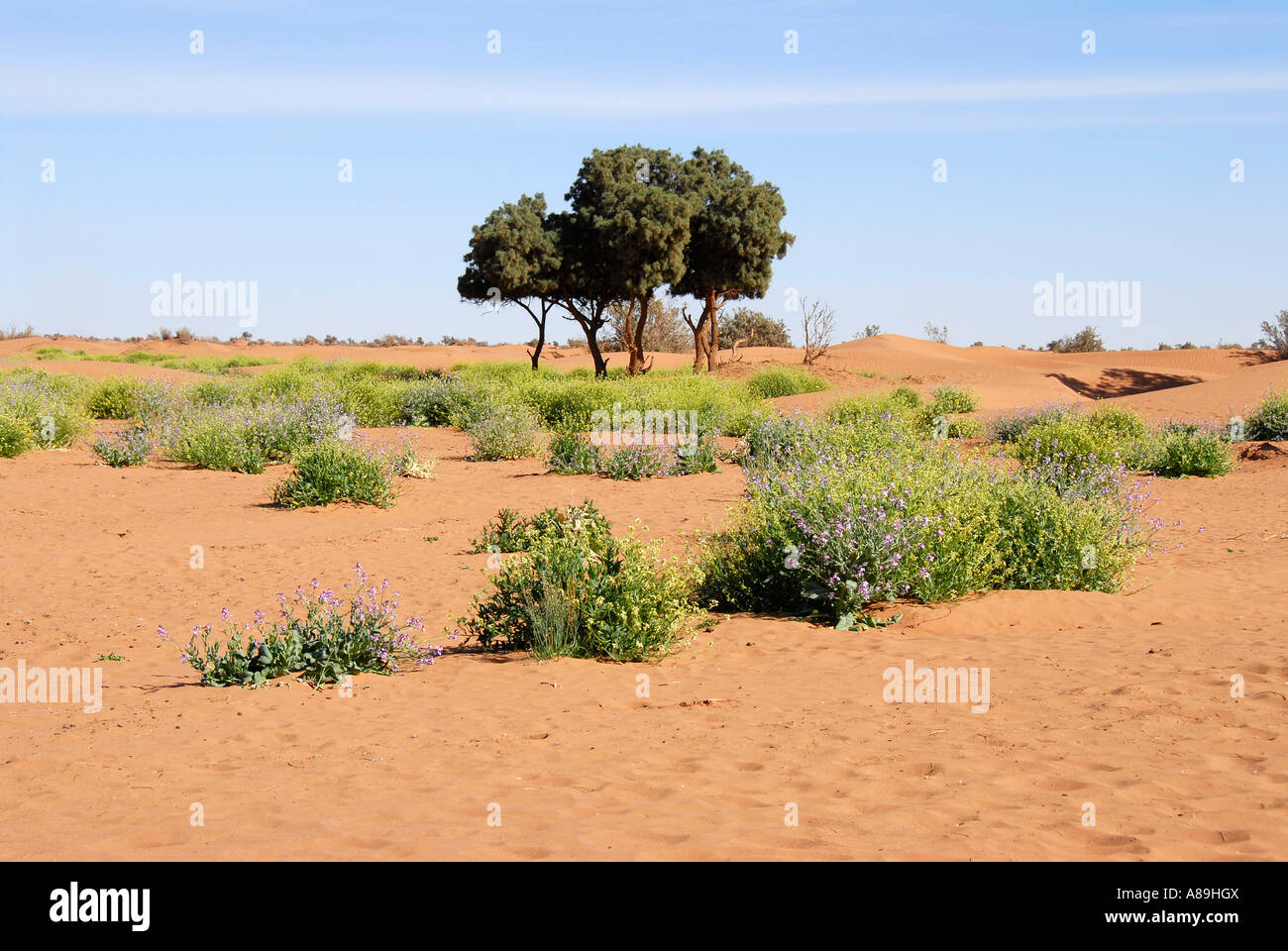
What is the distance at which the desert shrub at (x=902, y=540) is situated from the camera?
789 centimetres

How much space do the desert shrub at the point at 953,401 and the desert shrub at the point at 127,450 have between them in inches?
614

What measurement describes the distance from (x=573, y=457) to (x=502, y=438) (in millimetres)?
1911

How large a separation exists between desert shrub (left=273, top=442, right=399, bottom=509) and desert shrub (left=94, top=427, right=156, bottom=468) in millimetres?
4101

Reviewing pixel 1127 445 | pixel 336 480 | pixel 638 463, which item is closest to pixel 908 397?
pixel 1127 445

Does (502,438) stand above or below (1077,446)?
above

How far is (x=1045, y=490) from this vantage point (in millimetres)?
9070

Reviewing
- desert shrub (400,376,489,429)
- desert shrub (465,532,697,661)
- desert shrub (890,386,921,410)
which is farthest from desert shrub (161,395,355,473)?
desert shrub (890,386,921,410)

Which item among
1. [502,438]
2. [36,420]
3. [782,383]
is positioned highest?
[782,383]

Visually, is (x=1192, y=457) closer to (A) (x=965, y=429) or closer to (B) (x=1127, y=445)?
(B) (x=1127, y=445)

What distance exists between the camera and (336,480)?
42.1 feet

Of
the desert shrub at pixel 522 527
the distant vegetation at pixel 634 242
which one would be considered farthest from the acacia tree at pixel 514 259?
the desert shrub at pixel 522 527

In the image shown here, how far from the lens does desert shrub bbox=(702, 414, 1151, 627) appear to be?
7.89 metres

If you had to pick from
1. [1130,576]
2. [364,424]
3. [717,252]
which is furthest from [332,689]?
[717,252]

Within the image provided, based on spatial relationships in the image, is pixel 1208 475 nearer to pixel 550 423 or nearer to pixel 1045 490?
pixel 1045 490
